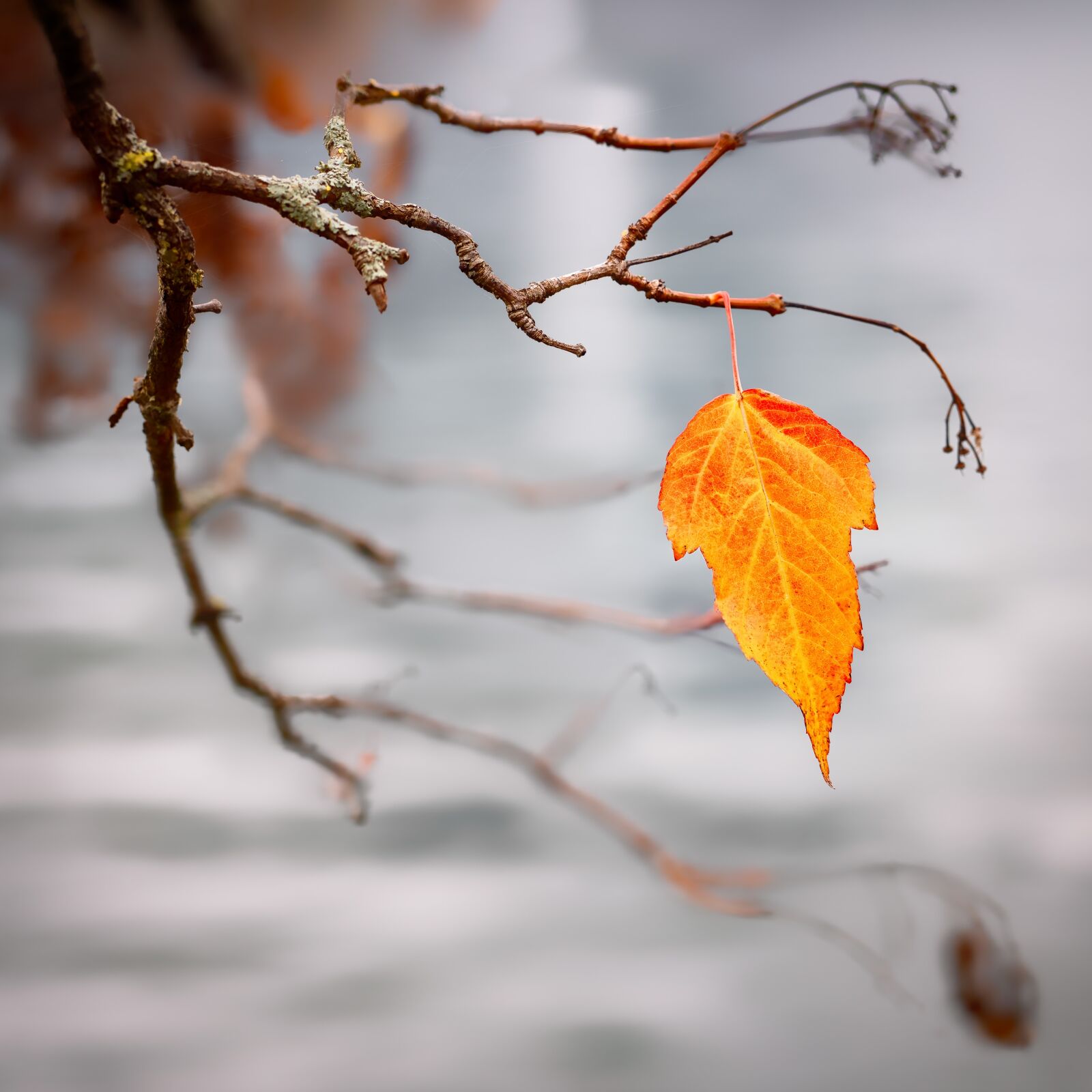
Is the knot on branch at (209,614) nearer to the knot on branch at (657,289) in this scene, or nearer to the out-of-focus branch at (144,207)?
the out-of-focus branch at (144,207)

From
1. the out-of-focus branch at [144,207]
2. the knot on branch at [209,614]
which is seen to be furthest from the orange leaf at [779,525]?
the knot on branch at [209,614]

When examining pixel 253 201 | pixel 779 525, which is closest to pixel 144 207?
pixel 253 201

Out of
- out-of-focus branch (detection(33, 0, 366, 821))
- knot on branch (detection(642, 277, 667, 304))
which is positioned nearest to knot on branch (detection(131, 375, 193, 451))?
out-of-focus branch (detection(33, 0, 366, 821))

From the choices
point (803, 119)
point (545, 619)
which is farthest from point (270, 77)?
point (545, 619)

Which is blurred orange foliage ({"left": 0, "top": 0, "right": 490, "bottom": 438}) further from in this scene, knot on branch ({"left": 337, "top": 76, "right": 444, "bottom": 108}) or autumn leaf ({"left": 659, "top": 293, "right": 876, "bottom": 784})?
autumn leaf ({"left": 659, "top": 293, "right": 876, "bottom": 784})

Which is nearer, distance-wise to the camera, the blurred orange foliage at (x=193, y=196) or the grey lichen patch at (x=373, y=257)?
the grey lichen patch at (x=373, y=257)

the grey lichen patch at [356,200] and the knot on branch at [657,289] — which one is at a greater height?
the grey lichen patch at [356,200]

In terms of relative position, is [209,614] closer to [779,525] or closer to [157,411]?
[157,411]
